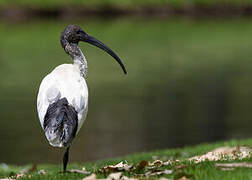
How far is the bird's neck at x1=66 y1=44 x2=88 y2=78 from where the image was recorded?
31.0 ft

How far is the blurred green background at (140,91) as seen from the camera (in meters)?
25.5

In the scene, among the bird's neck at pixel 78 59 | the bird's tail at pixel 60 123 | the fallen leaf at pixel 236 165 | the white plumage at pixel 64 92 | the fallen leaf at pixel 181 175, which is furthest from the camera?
the bird's neck at pixel 78 59

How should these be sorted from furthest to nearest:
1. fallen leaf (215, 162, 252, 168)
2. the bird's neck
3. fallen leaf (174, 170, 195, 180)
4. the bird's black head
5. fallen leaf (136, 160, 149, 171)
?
the bird's black head → the bird's neck → fallen leaf (136, 160, 149, 171) → fallen leaf (215, 162, 252, 168) → fallen leaf (174, 170, 195, 180)

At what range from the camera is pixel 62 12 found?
81125 mm

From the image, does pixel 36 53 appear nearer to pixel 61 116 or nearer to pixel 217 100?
pixel 217 100

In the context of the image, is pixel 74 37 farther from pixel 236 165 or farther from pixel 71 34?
pixel 236 165

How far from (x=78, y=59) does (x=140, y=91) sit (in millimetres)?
25415

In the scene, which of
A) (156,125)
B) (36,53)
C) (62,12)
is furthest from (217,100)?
(62,12)

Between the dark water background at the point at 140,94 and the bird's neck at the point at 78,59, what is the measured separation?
1388cm

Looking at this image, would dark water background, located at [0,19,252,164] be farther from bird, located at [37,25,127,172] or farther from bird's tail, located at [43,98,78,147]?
bird's tail, located at [43,98,78,147]

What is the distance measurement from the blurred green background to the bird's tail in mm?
15427

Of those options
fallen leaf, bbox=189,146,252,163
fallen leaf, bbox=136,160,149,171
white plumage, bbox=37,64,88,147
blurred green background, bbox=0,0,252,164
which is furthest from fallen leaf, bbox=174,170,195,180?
blurred green background, bbox=0,0,252,164

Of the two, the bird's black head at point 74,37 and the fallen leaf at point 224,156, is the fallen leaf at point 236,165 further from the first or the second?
the bird's black head at point 74,37

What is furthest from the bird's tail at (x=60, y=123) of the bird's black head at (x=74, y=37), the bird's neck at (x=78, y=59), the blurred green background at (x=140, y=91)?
the blurred green background at (x=140, y=91)
